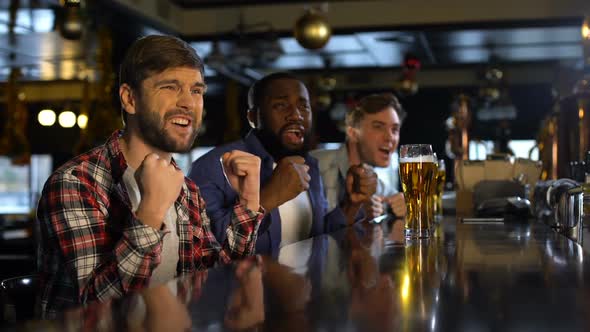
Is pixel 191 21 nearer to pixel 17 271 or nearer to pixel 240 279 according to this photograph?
pixel 17 271

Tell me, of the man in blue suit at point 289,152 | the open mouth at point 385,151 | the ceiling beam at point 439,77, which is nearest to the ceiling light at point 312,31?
the open mouth at point 385,151

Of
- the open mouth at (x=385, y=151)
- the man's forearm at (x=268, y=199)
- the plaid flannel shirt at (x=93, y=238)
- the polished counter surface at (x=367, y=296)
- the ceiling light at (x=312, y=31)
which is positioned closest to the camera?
the polished counter surface at (x=367, y=296)

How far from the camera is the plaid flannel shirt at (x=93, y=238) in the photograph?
1337 millimetres

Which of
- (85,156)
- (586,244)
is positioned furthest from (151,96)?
(586,244)

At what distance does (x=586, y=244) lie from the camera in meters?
1.72

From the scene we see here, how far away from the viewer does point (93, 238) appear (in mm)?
1428

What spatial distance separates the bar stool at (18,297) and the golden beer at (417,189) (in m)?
0.90

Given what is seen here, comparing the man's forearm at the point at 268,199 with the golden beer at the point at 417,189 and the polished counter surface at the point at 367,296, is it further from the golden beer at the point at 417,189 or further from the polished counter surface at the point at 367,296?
the polished counter surface at the point at 367,296

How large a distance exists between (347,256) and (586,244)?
0.66 metres

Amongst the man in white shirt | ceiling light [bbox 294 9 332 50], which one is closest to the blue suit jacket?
A: the man in white shirt

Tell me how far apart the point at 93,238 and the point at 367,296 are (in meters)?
0.75

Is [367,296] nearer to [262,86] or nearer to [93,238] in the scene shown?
[93,238]

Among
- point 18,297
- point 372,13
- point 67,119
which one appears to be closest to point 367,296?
point 18,297

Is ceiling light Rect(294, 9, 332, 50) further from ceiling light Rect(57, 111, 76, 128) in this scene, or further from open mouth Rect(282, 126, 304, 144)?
ceiling light Rect(57, 111, 76, 128)
